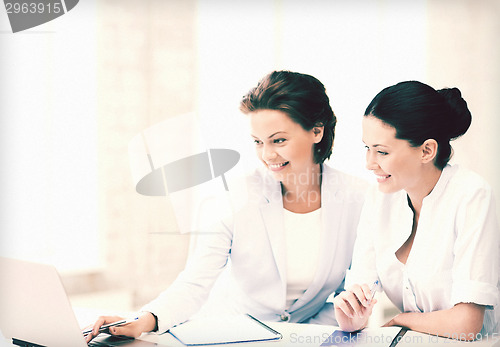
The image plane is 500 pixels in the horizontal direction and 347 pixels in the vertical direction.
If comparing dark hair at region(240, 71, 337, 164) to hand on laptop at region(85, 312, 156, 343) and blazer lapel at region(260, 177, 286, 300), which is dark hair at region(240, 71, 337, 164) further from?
hand on laptop at region(85, 312, 156, 343)

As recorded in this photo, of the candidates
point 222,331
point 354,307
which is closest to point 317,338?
point 354,307

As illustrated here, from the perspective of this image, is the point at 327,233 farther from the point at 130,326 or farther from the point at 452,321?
the point at 130,326

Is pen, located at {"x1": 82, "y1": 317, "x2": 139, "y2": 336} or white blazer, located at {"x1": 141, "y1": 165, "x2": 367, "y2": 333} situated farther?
white blazer, located at {"x1": 141, "y1": 165, "x2": 367, "y2": 333}

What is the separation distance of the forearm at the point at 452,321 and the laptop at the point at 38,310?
64 centimetres

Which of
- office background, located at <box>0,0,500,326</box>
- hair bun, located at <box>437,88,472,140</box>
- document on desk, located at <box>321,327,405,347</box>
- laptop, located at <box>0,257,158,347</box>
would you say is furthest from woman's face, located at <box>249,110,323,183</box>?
laptop, located at <box>0,257,158,347</box>

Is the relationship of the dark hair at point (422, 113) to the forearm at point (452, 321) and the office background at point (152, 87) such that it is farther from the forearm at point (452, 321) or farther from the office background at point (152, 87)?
the forearm at point (452, 321)

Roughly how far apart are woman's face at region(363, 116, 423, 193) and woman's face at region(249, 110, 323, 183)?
0.21 meters

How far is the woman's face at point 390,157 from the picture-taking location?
129 centimetres

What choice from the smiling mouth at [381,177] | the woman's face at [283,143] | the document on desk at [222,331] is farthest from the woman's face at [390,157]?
the document on desk at [222,331]

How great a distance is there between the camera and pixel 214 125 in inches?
70.4

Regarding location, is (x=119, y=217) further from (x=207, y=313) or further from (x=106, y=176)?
(x=207, y=313)

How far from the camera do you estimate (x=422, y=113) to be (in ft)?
4.14

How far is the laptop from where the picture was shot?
1.02 metres

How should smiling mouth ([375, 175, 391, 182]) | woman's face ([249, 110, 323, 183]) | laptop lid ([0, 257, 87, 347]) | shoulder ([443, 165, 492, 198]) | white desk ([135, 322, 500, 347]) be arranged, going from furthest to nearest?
1. woman's face ([249, 110, 323, 183])
2. smiling mouth ([375, 175, 391, 182])
3. shoulder ([443, 165, 492, 198])
4. white desk ([135, 322, 500, 347])
5. laptop lid ([0, 257, 87, 347])
